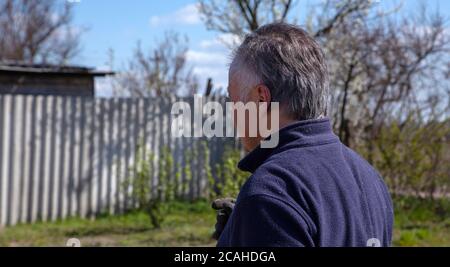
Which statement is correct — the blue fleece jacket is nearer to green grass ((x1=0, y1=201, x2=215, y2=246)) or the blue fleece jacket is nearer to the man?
the man

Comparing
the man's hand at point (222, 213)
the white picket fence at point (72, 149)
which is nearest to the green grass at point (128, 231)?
the white picket fence at point (72, 149)

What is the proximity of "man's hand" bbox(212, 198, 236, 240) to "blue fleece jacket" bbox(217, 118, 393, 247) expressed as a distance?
19 centimetres

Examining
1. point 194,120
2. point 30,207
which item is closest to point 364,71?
point 194,120

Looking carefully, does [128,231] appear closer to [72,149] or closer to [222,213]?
[72,149]

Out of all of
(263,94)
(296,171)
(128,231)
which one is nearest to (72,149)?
(128,231)

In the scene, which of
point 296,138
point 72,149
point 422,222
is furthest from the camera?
point 72,149

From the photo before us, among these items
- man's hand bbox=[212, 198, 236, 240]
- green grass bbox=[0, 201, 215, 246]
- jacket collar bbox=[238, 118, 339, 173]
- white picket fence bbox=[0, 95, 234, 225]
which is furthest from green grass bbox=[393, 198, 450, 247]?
jacket collar bbox=[238, 118, 339, 173]

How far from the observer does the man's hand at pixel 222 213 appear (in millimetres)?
1951

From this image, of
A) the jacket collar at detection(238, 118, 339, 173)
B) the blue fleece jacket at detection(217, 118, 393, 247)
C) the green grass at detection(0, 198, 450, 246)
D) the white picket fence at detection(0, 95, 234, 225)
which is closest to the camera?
the blue fleece jacket at detection(217, 118, 393, 247)

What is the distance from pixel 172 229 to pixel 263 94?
6.77 metres

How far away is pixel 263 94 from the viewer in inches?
71.5

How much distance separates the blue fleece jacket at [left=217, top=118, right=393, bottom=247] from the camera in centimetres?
161

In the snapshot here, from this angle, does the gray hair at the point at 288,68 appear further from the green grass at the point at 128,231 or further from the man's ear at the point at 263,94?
the green grass at the point at 128,231
